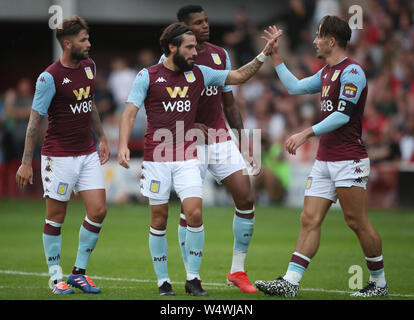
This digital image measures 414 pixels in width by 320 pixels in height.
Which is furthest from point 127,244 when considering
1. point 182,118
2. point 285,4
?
point 285,4

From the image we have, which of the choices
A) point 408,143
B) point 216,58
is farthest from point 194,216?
point 408,143

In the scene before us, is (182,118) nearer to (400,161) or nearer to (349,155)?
(349,155)

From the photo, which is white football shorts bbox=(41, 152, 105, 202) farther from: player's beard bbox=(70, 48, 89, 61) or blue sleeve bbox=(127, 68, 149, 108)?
player's beard bbox=(70, 48, 89, 61)

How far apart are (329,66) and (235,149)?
4.87 ft

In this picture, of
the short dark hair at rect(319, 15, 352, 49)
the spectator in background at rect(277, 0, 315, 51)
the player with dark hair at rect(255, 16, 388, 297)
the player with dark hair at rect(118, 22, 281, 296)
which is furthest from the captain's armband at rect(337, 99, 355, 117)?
the spectator in background at rect(277, 0, 315, 51)

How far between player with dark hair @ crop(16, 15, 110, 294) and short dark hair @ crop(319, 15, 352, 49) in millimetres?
2414

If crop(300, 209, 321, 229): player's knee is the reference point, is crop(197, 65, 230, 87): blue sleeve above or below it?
above

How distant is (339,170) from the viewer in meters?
8.14

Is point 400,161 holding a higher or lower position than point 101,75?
lower

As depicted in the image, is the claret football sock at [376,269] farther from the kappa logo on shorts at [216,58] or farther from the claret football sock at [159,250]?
the kappa logo on shorts at [216,58]

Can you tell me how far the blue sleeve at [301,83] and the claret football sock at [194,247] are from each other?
180cm

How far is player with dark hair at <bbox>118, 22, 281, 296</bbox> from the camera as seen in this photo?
811cm

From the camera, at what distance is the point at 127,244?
13.4m

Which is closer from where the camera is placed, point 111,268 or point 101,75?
point 111,268
